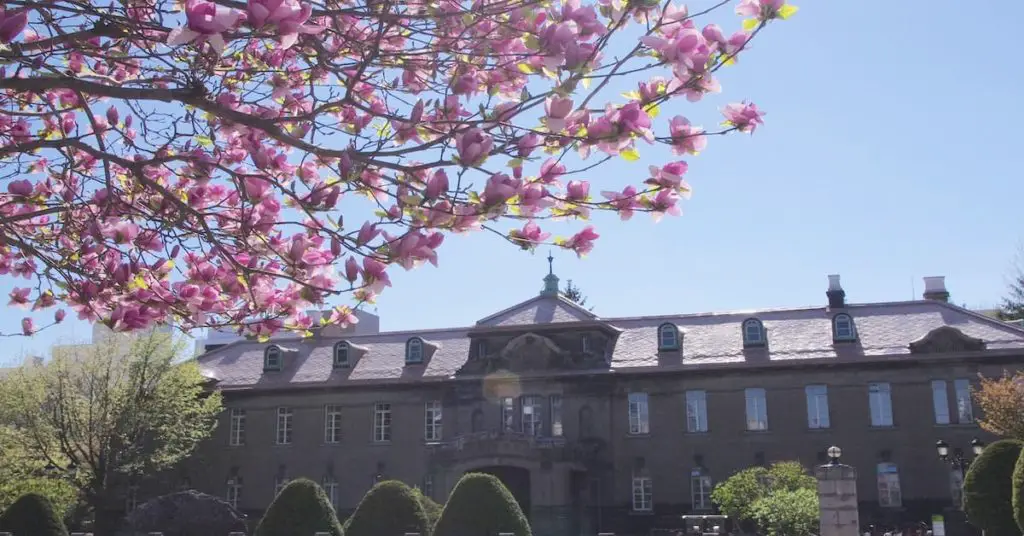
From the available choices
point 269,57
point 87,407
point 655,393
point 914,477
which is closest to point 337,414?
point 87,407

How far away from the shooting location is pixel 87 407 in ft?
123

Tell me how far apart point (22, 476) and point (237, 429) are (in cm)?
1057

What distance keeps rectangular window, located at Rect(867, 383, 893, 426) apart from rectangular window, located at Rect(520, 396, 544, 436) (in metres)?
13.1

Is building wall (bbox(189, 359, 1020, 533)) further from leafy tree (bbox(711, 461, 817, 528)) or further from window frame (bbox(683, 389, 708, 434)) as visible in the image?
leafy tree (bbox(711, 461, 817, 528))

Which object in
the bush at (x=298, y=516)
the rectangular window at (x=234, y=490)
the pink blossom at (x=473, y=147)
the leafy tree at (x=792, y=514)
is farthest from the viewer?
the rectangular window at (x=234, y=490)

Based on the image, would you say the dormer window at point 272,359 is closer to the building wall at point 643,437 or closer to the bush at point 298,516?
the building wall at point 643,437

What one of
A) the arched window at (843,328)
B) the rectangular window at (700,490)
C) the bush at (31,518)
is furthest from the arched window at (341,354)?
the arched window at (843,328)

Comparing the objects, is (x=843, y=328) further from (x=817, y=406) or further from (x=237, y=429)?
(x=237, y=429)

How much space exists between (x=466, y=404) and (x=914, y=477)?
59.2 feet

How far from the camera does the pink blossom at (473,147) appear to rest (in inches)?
204

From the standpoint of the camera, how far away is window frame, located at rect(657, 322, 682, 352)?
40.3 m

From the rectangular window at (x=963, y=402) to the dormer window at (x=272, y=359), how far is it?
29740 mm

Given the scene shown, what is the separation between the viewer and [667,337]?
133 feet

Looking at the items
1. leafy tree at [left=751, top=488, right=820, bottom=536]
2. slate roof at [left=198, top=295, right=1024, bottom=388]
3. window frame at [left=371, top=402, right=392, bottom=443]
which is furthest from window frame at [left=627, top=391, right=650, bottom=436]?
leafy tree at [left=751, top=488, right=820, bottom=536]
